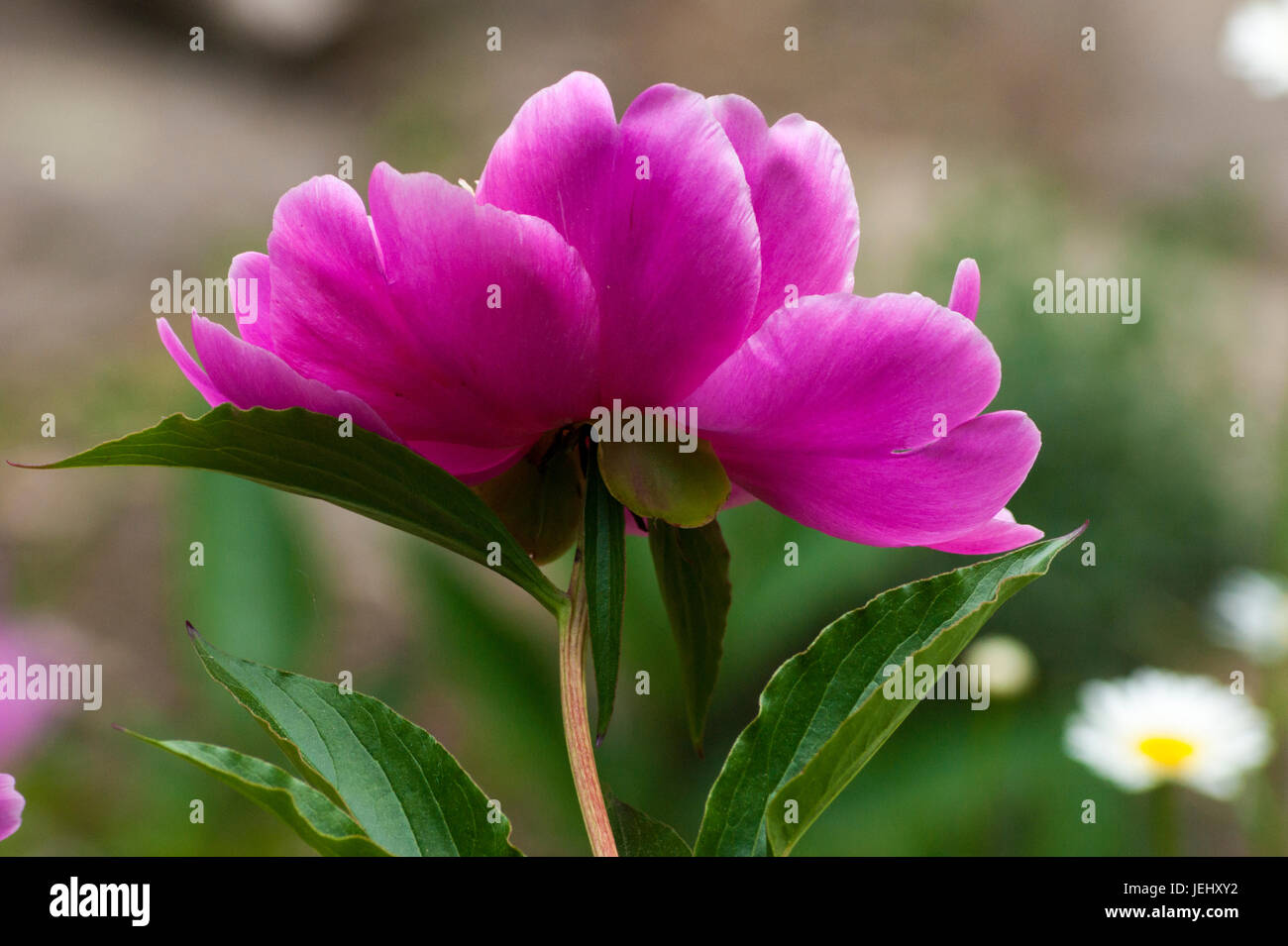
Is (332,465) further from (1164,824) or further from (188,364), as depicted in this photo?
(1164,824)

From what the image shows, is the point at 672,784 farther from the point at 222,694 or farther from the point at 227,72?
the point at 227,72

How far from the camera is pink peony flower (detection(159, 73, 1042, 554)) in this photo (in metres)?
0.19

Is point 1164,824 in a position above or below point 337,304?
below

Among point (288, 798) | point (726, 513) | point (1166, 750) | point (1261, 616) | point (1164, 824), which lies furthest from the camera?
point (726, 513)

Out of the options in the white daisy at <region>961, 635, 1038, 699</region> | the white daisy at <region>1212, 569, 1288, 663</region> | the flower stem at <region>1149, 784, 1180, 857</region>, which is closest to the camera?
the flower stem at <region>1149, 784, 1180, 857</region>

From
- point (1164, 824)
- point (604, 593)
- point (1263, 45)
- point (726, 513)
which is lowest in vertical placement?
point (1164, 824)

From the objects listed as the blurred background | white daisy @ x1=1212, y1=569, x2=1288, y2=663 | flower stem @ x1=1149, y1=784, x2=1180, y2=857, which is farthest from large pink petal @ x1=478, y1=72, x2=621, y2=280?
white daisy @ x1=1212, y1=569, x2=1288, y2=663

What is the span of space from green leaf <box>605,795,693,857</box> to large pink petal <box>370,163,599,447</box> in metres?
0.08

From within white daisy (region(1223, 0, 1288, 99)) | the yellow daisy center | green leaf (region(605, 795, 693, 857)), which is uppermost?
white daisy (region(1223, 0, 1288, 99))

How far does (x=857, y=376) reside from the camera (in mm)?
193

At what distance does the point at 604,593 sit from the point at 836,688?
0.05 metres

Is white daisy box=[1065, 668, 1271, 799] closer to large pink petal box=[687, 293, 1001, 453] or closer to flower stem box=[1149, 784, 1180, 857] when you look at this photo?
flower stem box=[1149, 784, 1180, 857]

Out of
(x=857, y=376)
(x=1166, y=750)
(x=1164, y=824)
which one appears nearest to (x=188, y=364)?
(x=857, y=376)
